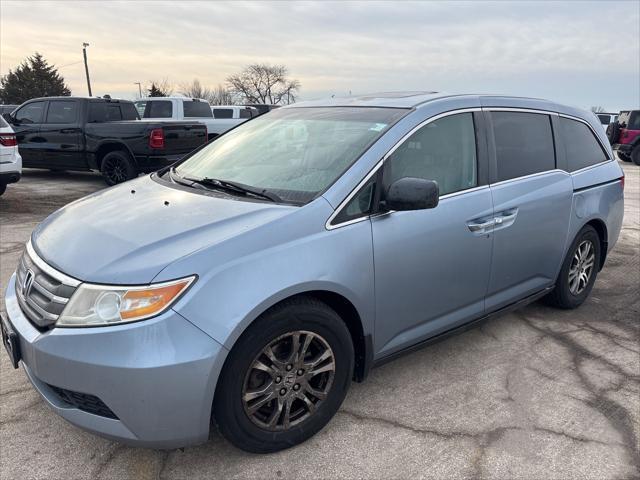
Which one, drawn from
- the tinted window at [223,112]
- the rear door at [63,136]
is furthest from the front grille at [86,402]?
the tinted window at [223,112]

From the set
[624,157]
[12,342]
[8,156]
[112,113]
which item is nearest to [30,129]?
[112,113]

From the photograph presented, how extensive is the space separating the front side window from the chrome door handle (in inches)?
374

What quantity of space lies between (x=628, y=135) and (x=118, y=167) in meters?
17.2

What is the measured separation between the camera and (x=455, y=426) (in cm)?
273

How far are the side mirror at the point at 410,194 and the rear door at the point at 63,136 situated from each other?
9.31m

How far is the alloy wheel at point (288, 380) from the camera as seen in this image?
2.31 meters

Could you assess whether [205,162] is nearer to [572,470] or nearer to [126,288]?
[126,288]

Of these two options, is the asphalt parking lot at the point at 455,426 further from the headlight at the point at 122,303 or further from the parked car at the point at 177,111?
the parked car at the point at 177,111

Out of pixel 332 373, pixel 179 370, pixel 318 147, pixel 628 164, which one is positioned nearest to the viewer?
pixel 179 370

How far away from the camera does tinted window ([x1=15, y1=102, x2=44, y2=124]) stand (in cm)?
1069

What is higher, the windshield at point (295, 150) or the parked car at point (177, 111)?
the parked car at point (177, 111)

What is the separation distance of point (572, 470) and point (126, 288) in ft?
7.14

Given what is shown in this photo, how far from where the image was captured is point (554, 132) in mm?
3922

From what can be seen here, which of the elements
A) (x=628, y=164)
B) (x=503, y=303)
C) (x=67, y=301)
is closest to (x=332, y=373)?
(x=67, y=301)
